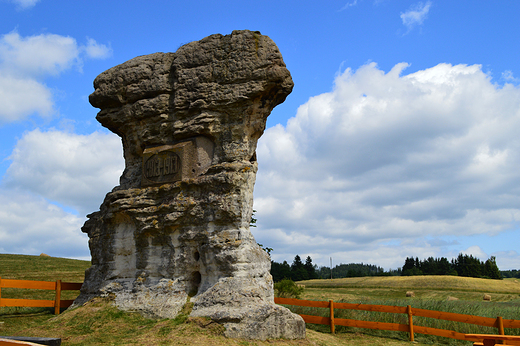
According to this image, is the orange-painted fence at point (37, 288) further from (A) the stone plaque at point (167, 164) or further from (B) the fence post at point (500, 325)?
(B) the fence post at point (500, 325)

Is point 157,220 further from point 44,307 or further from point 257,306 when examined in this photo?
point 44,307

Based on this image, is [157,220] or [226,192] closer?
[226,192]

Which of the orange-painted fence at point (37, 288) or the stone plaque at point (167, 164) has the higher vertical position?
the stone plaque at point (167, 164)

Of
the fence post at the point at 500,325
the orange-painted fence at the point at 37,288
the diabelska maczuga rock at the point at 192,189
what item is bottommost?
the fence post at the point at 500,325

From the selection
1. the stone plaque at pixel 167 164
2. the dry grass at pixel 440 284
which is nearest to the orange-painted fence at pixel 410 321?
the stone plaque at pixel 167 164


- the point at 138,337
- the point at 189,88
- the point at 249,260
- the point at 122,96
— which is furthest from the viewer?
the point at 122,96

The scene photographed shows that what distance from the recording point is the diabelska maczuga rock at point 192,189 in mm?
9367

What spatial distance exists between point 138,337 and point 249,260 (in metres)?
2.95

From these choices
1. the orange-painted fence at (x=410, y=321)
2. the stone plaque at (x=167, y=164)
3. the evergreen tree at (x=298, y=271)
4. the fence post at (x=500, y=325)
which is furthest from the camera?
the evergreen tree at (x=298, y=271)

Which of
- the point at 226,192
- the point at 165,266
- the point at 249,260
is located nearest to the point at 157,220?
the point at 165,266

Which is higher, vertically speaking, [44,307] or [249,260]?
[249,260]

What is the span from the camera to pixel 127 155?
12539 mm

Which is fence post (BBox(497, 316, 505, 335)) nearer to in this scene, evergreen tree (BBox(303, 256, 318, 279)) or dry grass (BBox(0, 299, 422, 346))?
dry grass (BBox(0, 299, 422, 346))

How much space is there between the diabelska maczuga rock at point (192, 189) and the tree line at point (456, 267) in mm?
66688
